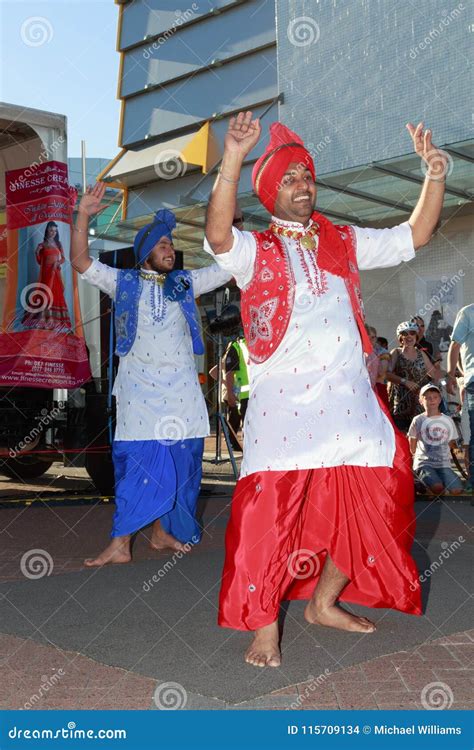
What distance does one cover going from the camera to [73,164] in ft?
111

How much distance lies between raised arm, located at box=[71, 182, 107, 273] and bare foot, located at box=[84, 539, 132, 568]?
1601mm

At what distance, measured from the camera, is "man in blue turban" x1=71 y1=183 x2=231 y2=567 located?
5.60 metres

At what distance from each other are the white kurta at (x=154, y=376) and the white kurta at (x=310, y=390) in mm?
2029

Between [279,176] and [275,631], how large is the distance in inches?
67.1

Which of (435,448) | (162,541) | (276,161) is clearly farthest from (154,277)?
(435,448)

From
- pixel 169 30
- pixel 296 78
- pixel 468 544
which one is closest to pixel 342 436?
pixel 468 544

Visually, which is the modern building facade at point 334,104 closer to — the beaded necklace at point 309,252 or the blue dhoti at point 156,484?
the blue dhoti at point 156,484

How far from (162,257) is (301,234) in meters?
2.12

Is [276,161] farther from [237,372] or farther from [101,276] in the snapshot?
[237,372]

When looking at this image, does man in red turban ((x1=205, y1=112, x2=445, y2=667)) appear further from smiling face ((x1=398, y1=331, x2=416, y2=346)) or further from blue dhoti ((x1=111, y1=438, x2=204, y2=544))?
smiling face ((x1=398, y1=331, x2=416, y2=346))

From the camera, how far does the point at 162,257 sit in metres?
5.73

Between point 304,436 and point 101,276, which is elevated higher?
point 101,276

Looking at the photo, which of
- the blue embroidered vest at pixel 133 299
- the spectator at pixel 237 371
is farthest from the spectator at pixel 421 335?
the blue embroidered vest at pixel 133 299

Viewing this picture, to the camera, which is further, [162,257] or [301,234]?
[162,257]
